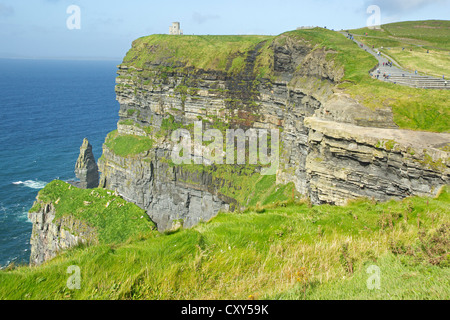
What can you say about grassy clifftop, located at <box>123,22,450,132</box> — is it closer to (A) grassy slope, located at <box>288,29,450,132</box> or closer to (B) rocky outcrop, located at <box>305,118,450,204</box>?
(A) grassy slope, located at <box>288,29,450,132</box>

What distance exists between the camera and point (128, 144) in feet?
179

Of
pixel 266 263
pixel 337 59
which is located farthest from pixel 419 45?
pixel 266 263

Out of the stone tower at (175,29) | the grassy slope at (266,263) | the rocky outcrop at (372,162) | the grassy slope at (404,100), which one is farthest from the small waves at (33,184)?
the grassy slope at (266,263)

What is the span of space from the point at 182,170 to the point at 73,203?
50.9 ft

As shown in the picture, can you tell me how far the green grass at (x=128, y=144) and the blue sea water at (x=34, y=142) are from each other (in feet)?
63.5

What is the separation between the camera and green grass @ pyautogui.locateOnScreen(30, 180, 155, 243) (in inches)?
1366

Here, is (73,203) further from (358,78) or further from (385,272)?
(385,272)

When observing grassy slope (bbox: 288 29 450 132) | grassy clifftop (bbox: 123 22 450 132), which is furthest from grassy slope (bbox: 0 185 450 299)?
grassy clifftop (bbox: 123 22 450 132)

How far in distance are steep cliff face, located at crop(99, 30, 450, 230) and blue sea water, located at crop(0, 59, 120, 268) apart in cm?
1699

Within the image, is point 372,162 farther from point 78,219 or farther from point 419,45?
point 419,45

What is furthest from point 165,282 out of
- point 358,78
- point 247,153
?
point 247,153

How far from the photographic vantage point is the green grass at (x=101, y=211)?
34688mm

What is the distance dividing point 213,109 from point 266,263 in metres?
40.7

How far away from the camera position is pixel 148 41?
199ft
